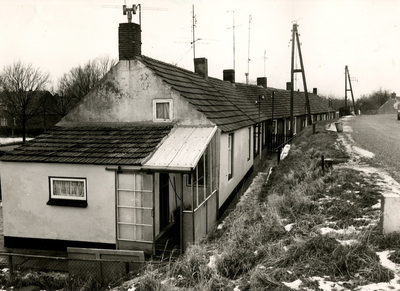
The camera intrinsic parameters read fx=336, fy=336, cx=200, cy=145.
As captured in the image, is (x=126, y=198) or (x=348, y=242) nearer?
(x=348, y=242)

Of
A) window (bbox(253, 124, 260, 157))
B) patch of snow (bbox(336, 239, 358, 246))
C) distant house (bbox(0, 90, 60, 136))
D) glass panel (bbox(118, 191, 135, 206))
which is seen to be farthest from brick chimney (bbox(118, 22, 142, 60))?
distant house (bbox(0, 90, 60, 136))

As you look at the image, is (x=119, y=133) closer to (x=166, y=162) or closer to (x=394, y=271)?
(x=166, y=162)

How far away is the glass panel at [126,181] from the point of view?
378 inches

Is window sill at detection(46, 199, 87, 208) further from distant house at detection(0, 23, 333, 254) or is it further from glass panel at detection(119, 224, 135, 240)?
glass panel at detection(119, 224, 135, 240)

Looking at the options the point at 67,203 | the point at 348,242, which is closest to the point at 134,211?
the point at 67,203

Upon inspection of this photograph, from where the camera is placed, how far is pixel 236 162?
15.9 meters

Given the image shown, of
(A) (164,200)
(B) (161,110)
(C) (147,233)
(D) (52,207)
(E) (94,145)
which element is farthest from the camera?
(B) (161,110)

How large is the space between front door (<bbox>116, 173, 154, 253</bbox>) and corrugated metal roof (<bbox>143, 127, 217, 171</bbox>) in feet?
2.18

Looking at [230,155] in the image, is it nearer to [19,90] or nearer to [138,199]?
[138,199]

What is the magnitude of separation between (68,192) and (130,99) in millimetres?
3928

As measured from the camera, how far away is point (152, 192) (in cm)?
939

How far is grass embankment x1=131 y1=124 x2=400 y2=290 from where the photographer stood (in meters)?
5.55

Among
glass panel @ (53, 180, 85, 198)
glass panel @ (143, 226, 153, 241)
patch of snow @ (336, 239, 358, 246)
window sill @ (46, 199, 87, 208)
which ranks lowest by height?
glass panel @ (143, 226, 153, 241)

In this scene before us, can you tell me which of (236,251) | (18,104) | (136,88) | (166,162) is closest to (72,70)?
(18,104)
